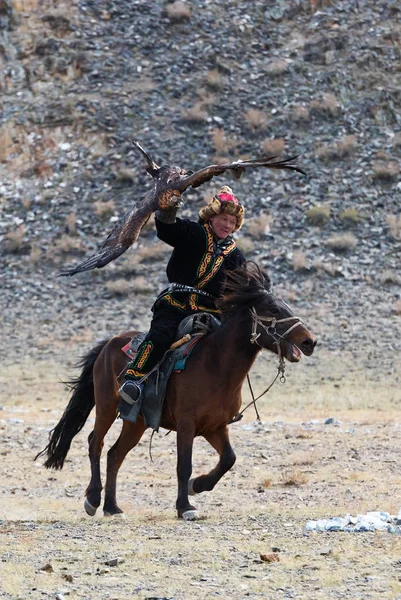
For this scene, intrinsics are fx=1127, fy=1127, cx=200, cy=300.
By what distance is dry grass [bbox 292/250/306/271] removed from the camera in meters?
26.5

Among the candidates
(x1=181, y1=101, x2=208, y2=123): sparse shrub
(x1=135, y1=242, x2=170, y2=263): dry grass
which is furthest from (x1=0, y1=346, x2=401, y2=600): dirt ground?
(x1=181, y1=101, x2=208, y2=123): sparse shrub

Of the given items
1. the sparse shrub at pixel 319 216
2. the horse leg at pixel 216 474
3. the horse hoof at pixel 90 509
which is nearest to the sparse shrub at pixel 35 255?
the sparse shrub at pixel 319 216

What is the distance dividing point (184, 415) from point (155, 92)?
2512 cm

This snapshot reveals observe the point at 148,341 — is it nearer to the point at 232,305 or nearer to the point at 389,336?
the point at 232,305

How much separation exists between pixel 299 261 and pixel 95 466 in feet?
55.7

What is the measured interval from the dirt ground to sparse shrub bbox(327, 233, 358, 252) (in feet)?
23.2

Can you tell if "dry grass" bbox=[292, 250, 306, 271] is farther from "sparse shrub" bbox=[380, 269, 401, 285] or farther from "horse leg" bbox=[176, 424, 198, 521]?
"horse leg" bbox=[176, 424, 198, 521]

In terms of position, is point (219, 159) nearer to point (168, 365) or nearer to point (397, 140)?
point (397, 140)

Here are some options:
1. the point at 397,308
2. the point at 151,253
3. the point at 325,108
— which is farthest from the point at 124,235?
the point at 325,108

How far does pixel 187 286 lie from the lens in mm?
9359

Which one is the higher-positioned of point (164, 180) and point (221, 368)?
point (164, 180)

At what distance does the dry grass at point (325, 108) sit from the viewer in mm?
31844

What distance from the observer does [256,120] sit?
31.6 meters

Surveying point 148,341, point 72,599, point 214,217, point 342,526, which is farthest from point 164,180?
point 72,599
